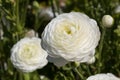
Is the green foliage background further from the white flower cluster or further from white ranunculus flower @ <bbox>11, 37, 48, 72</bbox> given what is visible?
the white flower cluster

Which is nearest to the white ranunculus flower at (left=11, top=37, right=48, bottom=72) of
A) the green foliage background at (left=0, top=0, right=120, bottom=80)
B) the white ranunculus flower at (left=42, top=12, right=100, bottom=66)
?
the green foliage background at (left=0, top=0, right=120, bottom=80)

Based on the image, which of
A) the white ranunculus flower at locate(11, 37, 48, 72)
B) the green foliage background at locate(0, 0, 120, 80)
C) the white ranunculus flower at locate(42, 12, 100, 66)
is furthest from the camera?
the green foliage background at locate(0, 0, 120, 80)

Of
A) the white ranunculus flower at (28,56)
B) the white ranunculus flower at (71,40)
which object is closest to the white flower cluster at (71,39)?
the white ranunculus flower at (71,40)

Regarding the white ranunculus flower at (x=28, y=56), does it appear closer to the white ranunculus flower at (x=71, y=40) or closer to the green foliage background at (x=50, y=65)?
the green foliage background at (x=50, y=65)

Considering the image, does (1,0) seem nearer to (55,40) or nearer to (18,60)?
(18,60)

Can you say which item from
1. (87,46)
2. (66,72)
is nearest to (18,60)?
(66,72)
